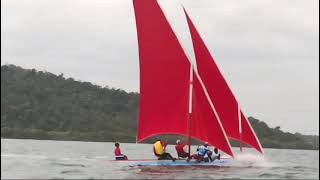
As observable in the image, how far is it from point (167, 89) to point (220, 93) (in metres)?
6.33

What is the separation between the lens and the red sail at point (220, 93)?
47.5 meters

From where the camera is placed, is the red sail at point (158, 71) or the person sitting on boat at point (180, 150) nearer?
the person sitting on boat at point (180, 150)

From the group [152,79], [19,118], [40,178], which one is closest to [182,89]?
[152,79]

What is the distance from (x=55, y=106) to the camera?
6634 inches

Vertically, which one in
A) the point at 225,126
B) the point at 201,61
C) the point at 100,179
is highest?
the point at 201,61

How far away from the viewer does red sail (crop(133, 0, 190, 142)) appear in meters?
42.7

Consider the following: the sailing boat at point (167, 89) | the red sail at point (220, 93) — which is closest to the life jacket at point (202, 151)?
the sailing boat at point (167, 89)

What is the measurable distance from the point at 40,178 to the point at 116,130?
129 meters

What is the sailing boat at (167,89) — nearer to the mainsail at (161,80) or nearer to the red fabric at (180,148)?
the mainsail at (161,80)

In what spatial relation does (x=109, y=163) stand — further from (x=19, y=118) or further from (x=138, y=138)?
(x=19, y=118)

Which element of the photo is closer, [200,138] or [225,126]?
[200,138]

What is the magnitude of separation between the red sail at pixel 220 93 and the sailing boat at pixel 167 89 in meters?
4.48

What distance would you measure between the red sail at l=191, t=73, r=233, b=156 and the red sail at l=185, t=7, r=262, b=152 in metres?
4.47

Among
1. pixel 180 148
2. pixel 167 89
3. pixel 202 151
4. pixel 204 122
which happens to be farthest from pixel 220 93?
pixel 180 148
